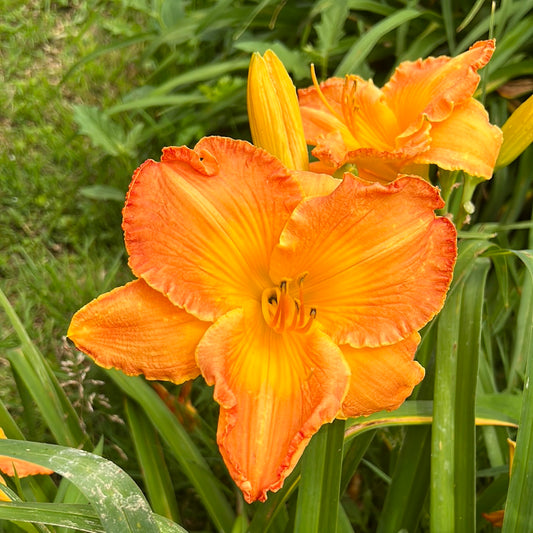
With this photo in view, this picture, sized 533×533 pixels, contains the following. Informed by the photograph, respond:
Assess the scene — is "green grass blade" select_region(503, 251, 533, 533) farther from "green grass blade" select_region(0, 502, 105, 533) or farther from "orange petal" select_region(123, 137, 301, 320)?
"green grass blade" select_region(0, 502, 105, 533)

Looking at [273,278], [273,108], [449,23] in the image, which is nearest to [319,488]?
[273,278]

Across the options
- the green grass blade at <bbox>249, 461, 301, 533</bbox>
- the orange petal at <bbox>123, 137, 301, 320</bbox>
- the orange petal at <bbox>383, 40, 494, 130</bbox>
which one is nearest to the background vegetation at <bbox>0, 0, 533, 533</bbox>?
the green grass blade at <bbox>249, 461, 301, 533</bbox>

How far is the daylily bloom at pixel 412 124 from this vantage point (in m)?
0.97

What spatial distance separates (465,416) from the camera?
104 cm

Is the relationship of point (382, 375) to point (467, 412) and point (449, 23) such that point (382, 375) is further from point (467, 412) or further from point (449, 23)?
point (449, 23)

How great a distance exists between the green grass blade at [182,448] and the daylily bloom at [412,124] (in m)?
0.52

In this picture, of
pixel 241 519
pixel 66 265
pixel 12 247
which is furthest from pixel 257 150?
pixel 12 247

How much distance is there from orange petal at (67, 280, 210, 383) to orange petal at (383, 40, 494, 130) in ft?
1.47

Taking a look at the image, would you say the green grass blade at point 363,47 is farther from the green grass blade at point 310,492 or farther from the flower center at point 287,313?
the green grass blade at point 310,492

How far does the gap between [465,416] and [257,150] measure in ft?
1.78

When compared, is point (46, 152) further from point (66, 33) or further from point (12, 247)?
point (66, 33)

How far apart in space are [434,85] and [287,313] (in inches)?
17.6

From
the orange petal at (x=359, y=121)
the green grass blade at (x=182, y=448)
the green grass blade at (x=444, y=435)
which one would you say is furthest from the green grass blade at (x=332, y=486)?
the orange petal at (x=359, y=121)

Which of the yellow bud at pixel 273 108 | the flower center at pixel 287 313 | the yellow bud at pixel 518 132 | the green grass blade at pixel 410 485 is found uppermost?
the yellow bud at pixel 273 108
